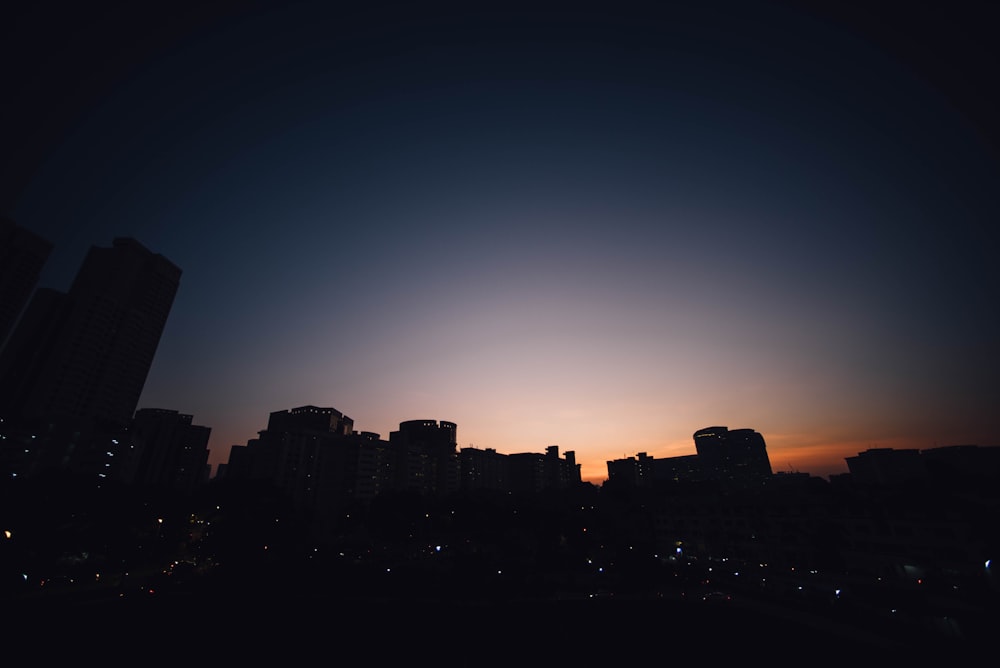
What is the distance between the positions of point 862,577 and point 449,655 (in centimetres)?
5178

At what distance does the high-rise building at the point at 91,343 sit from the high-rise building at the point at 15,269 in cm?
411

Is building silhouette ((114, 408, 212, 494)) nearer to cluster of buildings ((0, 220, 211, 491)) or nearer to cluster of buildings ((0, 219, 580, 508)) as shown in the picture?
cluster of buildings ((0, 219, 580, 508))

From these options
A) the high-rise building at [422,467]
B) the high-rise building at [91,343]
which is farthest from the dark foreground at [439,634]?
the high-rise building at [91,343]

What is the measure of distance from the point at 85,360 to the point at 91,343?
514 centimetres

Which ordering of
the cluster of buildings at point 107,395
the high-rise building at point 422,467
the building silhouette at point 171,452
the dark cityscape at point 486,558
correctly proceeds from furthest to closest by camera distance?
the building silhouette at point 171,452, the high-rise building at point 422,467, the cluster of buildings at point 107,395, the dark cityscape at point 486,558

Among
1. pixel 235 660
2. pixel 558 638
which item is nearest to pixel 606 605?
pixel 558 638

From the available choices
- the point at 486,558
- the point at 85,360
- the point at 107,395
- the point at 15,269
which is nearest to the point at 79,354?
the point at 85,360

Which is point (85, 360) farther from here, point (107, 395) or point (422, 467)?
point (422, 467)

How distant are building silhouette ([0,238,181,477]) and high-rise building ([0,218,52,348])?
13.6 ft

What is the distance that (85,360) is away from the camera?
110438mm

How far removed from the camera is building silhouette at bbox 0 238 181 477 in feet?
291

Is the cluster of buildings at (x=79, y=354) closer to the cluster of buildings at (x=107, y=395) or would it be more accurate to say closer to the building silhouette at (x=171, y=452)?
the cluster of buildings at (x=107, y=395)

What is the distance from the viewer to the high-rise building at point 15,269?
10638cm

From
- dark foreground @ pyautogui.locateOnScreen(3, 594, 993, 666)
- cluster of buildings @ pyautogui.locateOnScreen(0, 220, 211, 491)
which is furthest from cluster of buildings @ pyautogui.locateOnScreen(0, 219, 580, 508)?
dark foreground @ pyautogui.locateOnScreen(3, 594, 993, 666)
